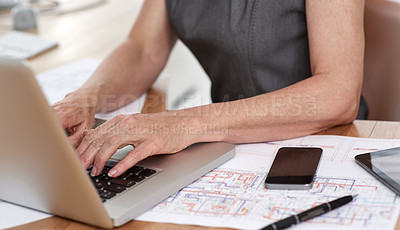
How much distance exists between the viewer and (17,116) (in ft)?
2.01

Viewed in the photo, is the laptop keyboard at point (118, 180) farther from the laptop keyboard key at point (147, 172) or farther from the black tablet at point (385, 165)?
the black tablet at point (385, 165)

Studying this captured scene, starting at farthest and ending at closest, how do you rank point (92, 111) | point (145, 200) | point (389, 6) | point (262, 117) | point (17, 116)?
1. point (389, 6)
2. point (92, 111)
3. point (262, 117)
4. point (145, 200)
5. point (17, 116)

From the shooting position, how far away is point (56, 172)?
2.12ft

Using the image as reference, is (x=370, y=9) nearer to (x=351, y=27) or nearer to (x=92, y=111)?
(x=351, y=27)

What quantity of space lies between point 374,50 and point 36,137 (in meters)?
0.91

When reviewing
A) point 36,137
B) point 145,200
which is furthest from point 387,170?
point 36,137

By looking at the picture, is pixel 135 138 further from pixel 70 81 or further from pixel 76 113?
pixel 70 81

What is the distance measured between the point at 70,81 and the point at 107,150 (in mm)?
595

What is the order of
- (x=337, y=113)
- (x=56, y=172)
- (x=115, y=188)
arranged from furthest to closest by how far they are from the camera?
(x=337, y=113) → (x=115, y=188) → (x=56, y=172)

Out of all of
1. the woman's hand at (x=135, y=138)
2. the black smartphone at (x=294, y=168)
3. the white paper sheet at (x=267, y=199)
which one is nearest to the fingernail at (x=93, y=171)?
the woman's hand at (x=135, y=138)

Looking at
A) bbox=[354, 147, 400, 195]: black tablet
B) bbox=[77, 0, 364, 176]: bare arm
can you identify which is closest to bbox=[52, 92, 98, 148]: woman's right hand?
bbox=[77, 0, 364, 176]: bare arm

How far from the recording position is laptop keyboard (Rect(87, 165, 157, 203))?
741mm

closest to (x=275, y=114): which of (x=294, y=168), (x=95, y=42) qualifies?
(x=294, y=168)

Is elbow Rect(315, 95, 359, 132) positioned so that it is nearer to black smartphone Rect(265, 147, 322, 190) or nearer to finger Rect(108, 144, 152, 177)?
black smartphone Rect(265, 147, 322, 190)
